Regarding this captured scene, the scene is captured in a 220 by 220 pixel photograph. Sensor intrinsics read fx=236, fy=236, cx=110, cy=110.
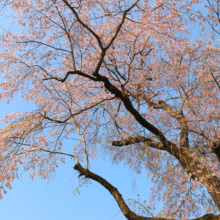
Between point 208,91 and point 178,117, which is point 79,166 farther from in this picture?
point 208,91

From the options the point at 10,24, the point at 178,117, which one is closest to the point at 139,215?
the point at 178,117

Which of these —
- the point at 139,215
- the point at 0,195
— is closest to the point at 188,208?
the point at 139,215

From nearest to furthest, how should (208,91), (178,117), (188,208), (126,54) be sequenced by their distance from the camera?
(188,208)
(178,117)
(208,91)
(126,54)

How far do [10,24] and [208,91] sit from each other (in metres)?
6.24

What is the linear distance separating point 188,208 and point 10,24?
6.78 metres

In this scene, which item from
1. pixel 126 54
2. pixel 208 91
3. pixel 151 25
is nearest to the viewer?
pixel 151 25

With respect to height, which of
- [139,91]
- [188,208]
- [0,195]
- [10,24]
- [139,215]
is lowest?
[188,208]

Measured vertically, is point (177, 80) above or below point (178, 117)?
above

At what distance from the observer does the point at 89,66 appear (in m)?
7.87

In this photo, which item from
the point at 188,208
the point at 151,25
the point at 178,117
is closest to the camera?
the point at 188,208

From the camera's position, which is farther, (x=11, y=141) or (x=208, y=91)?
(x=208, y=91)

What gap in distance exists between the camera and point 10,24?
669 cm

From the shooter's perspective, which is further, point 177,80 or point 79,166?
point 177,80

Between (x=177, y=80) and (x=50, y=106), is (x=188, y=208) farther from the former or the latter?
(x=50, y=106)
